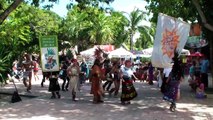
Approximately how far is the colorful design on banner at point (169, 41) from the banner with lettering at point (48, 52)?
469 centimetres

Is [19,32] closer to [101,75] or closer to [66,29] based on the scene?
[101,75]

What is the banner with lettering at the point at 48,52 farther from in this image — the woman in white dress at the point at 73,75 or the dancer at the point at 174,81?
the dancer at the point at 174,81

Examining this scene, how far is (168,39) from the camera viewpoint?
13617 mm

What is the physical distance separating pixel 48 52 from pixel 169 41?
5250 mm

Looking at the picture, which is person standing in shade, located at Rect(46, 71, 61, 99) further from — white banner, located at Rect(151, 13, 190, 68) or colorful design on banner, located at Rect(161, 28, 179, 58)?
colorful design on banner, located at Rect(161, 28, 179, 58)

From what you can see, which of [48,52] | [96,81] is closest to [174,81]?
[96,81]

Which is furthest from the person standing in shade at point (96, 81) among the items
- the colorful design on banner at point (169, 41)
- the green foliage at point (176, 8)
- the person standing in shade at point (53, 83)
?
the green foliage at point (176, 8)

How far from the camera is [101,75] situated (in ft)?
49.9

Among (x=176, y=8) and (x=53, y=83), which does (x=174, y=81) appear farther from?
(x=176, y=8)

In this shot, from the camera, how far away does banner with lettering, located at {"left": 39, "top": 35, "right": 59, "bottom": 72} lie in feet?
54.2

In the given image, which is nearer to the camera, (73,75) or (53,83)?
(73,75)

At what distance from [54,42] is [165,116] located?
6.29 meters

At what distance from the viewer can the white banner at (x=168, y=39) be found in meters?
13.4

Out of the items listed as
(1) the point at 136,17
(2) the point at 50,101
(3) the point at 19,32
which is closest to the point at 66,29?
(1) the point at 136,17
